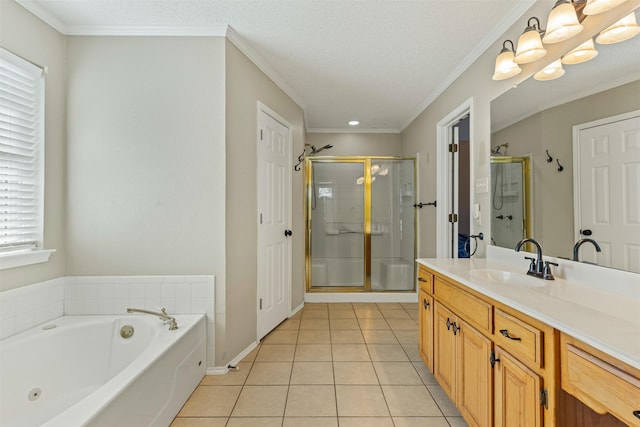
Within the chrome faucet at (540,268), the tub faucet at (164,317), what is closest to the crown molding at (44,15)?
the tub faucet at (164,317)

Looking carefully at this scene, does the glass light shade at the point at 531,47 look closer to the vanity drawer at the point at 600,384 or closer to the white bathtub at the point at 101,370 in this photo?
the vanity drawer at the point at 600,384

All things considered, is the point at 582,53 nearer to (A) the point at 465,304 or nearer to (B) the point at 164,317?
(A) the point at 465,304

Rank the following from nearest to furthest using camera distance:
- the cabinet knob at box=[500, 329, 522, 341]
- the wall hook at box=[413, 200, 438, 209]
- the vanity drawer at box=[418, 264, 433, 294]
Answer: the cabinet knob at box=[500, 329, 522, 341], the vanity drawer at box=[418, 264, 433, 294], the wall hook at box=[413, 200, 438, 209]

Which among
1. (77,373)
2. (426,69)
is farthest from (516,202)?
(77,373)

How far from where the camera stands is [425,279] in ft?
6.49

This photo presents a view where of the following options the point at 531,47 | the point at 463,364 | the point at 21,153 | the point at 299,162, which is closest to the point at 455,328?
the point at 463,364

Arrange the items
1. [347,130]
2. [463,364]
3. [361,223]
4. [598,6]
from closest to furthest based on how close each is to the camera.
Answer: [598,6], [463,364], [361,223], [347,130]

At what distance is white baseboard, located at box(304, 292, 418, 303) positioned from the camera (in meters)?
3.70

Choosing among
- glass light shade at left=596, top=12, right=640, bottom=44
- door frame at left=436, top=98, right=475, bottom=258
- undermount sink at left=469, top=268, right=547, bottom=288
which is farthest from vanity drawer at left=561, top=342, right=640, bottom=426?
door frame at left=436, top=98, right=475, bottom=258

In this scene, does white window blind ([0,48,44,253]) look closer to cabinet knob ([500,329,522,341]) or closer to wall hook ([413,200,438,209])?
cabinet knob ([500,329,522,341])

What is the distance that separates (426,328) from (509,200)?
100 cm

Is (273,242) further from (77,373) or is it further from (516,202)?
(516,202)

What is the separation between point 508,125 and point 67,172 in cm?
298

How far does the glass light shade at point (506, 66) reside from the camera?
1755 millimetres
